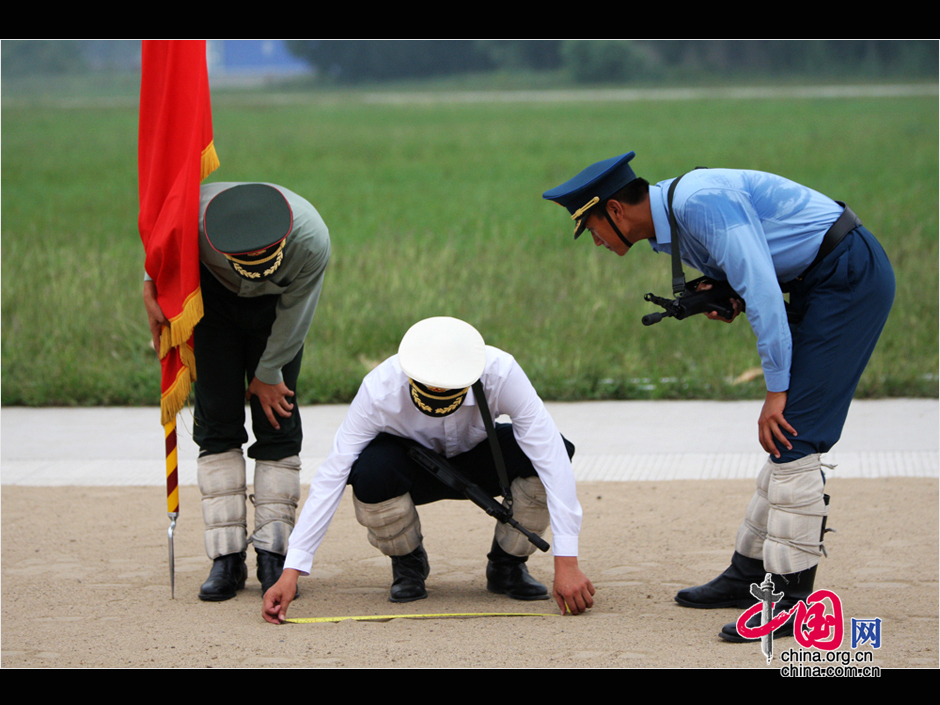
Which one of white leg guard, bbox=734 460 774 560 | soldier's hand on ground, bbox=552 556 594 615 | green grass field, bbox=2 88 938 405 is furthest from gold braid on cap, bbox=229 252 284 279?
green grass field, bbox=2 88 938 405

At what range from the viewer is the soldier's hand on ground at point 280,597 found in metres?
3.70

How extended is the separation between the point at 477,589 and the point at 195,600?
3.61 feet

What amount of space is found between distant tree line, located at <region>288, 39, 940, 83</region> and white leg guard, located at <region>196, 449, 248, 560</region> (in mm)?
45389

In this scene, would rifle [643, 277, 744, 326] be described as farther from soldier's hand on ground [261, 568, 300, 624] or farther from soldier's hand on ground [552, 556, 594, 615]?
soldier's hand on ground [261, 568, 300, 624]

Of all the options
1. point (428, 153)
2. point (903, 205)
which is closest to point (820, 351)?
point (903, 205)

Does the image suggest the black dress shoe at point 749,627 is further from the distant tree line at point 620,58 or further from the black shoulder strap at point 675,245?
the distant tree line at point 620,58

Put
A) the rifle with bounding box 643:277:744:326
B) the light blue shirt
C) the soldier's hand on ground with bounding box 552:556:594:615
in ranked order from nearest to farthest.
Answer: the light blue shirt
the rifle with bounding box 643:277:744:326
the soldier's hand on ground with bounding box 552:556:594:615

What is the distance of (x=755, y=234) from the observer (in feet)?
11.1

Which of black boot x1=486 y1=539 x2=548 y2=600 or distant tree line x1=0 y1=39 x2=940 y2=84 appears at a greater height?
distant tree line x1=0 y1=39 x2=940 y2=84

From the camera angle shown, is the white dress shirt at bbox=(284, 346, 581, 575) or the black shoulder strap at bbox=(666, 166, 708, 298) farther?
the white dress shirt at bbox=(284, 346, 581, 575)

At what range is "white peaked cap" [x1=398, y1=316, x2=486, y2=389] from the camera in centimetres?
358

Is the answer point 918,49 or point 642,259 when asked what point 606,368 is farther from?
point 918,49

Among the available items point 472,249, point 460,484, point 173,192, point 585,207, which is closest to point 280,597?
point 460,484

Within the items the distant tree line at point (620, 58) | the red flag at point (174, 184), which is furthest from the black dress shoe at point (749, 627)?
the distant tree line at point (620, 58)
